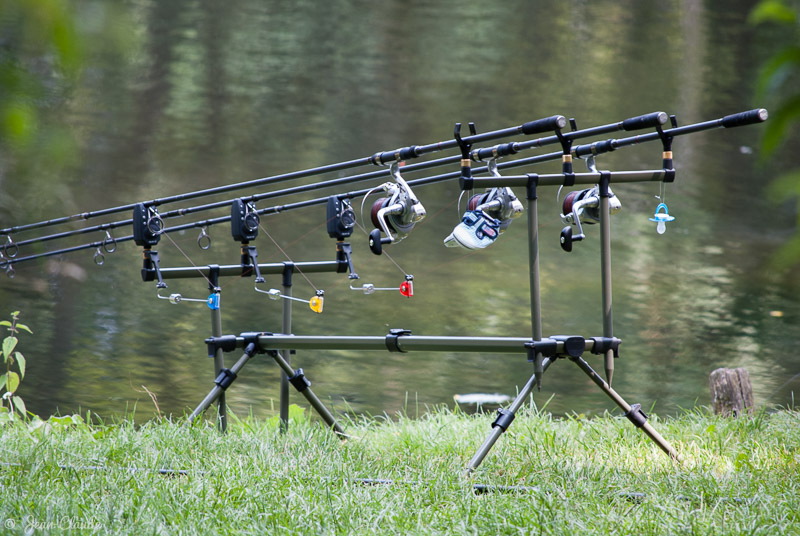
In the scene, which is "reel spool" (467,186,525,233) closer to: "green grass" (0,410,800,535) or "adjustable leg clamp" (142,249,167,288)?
"green grass" (0,410,800,535)

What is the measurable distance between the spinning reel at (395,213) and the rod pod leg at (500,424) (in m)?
0.58

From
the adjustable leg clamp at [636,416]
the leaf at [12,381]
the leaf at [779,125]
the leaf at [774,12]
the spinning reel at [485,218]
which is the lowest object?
the leaf at [12,381]

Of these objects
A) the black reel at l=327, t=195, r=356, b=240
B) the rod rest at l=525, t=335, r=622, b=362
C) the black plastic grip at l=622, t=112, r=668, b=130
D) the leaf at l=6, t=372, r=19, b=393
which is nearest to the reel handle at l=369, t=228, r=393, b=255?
the black reel at l=327, t=195, r=356, b=240

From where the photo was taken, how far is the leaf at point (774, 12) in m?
0.54

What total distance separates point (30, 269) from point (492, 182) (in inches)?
264

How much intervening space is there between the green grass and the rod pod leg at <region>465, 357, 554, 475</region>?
0.05 m

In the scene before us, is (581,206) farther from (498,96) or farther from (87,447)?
(498,96)

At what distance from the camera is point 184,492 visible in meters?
2.21

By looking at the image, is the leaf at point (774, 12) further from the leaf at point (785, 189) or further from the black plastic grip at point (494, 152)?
the black plastic grip at point (494, 152)

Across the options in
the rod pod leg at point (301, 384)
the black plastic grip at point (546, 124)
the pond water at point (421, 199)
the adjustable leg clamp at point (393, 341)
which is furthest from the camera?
the pond water at point (421, 199)

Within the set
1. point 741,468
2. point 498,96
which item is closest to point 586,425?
point 741,468

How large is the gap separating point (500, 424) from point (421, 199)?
772cm

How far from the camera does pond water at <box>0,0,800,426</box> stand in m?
6.38

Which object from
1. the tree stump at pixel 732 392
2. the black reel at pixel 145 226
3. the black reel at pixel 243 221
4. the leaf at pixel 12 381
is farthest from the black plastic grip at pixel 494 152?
the leaf at pixel 12 381
